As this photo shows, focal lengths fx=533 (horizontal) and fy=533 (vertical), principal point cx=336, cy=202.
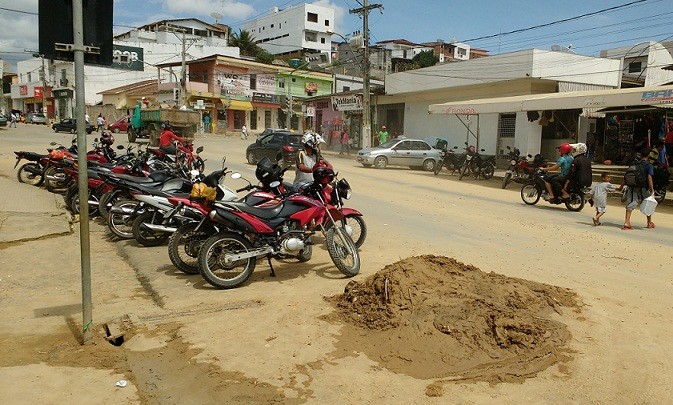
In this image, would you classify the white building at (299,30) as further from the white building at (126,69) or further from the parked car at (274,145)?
the parked car at (274,145)

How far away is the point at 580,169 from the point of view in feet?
40.5

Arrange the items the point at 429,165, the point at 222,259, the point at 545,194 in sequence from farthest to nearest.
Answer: the point at 429,165 < the point at 545,194 < the point at 222,259

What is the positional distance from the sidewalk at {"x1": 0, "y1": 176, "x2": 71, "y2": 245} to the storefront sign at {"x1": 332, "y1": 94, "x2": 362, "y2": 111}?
79.1ft

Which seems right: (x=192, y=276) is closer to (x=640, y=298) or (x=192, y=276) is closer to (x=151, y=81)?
(x=640, y=298)

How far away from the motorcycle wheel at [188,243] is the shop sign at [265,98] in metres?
47.9

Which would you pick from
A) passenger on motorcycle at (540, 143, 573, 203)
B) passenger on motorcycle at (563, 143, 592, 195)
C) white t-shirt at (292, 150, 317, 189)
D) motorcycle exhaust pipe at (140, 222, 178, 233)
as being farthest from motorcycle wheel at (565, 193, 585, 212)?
motorcycle exhaust pipe at (140, 222, 178, 233)

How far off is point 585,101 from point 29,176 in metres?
15.8

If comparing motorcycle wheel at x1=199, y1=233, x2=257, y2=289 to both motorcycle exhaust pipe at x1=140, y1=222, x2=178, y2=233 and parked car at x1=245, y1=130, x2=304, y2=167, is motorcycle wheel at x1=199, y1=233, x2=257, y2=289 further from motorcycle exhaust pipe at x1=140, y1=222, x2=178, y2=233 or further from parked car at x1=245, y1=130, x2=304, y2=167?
parked car at x1=245, y1=130, x2=304, y2=167

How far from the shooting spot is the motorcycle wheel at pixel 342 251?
20.0 feet

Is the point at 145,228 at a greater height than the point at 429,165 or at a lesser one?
lesser

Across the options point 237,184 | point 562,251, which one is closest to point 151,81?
point 237,184

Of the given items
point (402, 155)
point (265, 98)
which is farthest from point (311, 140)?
point (265, 98)

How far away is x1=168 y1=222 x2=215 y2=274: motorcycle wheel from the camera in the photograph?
613 cm

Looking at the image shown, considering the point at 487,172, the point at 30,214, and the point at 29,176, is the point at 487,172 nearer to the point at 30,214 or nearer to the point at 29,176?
the point at 29,176
